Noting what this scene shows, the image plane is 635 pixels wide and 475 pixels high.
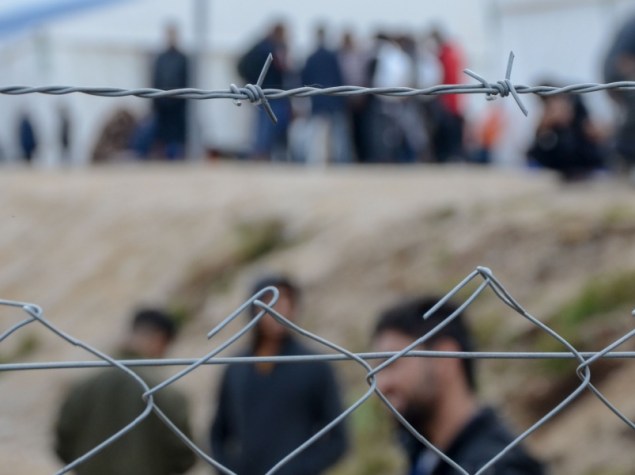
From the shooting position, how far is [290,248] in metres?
9.34

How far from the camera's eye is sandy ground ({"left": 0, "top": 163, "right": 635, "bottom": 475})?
7211mm

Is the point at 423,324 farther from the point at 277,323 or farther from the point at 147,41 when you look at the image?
the point at 147,41

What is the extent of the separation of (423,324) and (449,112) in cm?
1041

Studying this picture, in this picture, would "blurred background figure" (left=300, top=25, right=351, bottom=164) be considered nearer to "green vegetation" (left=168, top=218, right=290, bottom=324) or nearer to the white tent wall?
the white tent wall

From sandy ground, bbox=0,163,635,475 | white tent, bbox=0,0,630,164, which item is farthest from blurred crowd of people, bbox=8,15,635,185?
sandy ground, bbox=0,163,635,475

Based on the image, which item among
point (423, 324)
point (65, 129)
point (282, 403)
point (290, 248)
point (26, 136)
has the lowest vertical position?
point (26, 136)

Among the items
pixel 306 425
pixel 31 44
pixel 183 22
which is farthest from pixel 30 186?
pixel 306 425

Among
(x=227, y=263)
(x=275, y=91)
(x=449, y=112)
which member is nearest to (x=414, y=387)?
(x=275, y=91)

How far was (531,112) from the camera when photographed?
13.7 m

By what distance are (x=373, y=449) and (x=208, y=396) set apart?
4.90ft

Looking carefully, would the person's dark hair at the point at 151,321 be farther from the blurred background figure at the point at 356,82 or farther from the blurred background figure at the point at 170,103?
the blurred background figure at the point at 170,103

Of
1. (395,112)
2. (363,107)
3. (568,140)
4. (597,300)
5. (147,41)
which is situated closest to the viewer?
(597,300)

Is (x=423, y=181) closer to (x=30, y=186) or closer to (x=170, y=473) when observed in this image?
(x=30, y=186)

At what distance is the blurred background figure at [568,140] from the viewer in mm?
7773
